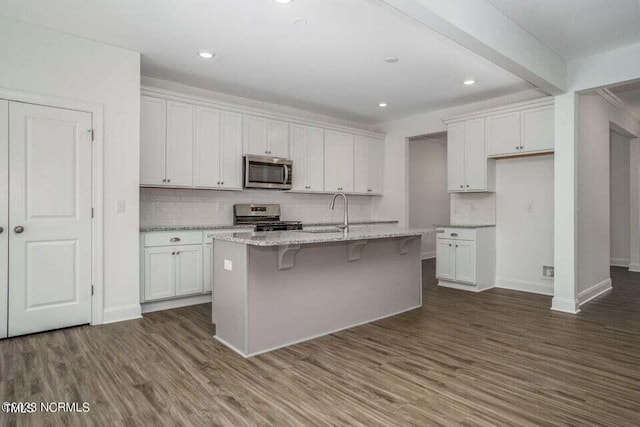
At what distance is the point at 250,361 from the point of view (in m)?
2.87

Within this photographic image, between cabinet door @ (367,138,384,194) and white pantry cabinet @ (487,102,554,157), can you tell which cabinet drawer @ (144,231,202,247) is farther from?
white pantry cabinet @ (487,102,554,157)

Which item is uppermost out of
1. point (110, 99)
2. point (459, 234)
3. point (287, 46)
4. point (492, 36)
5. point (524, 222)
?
point (287, 46)

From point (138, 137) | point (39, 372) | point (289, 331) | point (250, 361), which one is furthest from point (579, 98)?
point (39, 372)

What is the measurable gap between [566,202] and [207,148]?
413 cm

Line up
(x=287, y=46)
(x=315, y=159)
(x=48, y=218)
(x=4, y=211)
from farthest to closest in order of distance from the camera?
(x=315, y=159)
(x=287, y=46)
(x=48, y=218)
(x=4, y=211)

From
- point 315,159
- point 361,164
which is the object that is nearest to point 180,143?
point 315,159

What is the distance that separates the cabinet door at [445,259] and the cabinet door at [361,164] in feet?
5.45

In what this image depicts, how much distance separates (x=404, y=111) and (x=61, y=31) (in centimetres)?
461

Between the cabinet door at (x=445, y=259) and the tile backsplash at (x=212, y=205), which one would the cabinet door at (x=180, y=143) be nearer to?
the tile backsplash at (x=212, y=205)

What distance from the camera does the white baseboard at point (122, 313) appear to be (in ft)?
12.3

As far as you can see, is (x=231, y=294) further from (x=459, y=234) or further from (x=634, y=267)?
(x=634, y=267)

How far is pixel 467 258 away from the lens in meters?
5.34

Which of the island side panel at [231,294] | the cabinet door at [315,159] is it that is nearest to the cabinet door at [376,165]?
the cabinet door at [315,159]

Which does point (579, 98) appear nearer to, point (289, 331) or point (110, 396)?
point (289, 331)
